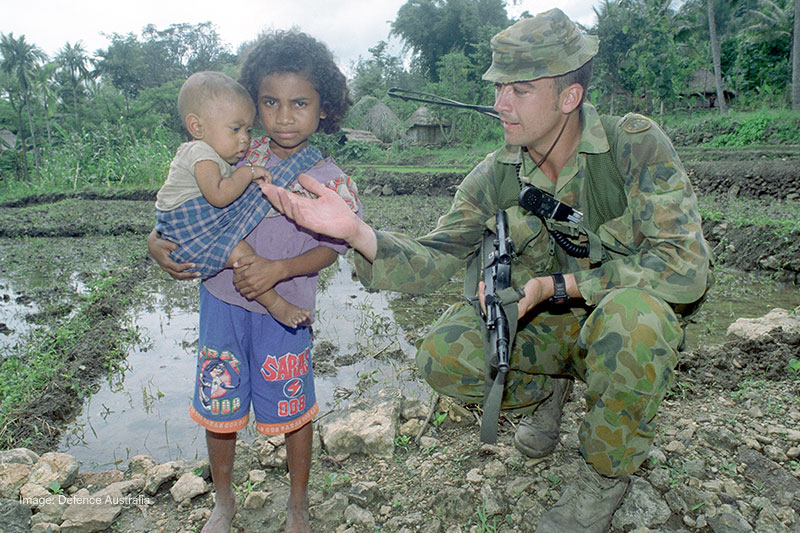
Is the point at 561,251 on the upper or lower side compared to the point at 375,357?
upper

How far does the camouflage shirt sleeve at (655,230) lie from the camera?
6.27 ft

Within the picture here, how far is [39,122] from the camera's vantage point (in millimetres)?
24422

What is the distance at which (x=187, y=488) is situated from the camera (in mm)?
2164

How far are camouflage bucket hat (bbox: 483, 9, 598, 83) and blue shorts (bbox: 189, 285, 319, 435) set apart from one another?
1257mm

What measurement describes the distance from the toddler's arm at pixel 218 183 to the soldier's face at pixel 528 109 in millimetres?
1013

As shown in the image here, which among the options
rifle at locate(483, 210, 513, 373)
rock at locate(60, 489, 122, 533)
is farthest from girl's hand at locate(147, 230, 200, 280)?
rifle at locate(483, 210, 513, 373)

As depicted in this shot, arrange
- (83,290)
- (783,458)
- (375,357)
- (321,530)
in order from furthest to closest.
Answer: (83,290), (375,357), (783,458), (321,530)

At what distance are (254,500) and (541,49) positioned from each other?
2005mm

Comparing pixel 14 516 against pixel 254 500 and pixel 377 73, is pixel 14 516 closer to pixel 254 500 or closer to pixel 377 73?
pixel 254 500

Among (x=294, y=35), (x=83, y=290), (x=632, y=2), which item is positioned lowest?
(x=83, y=290)

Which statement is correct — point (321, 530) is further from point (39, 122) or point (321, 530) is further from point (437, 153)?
point (39, 122)

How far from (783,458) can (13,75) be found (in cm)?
2590

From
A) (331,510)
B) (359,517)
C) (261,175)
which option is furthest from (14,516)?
(261,175)

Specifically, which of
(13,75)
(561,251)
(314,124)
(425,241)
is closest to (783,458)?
(561,251)
